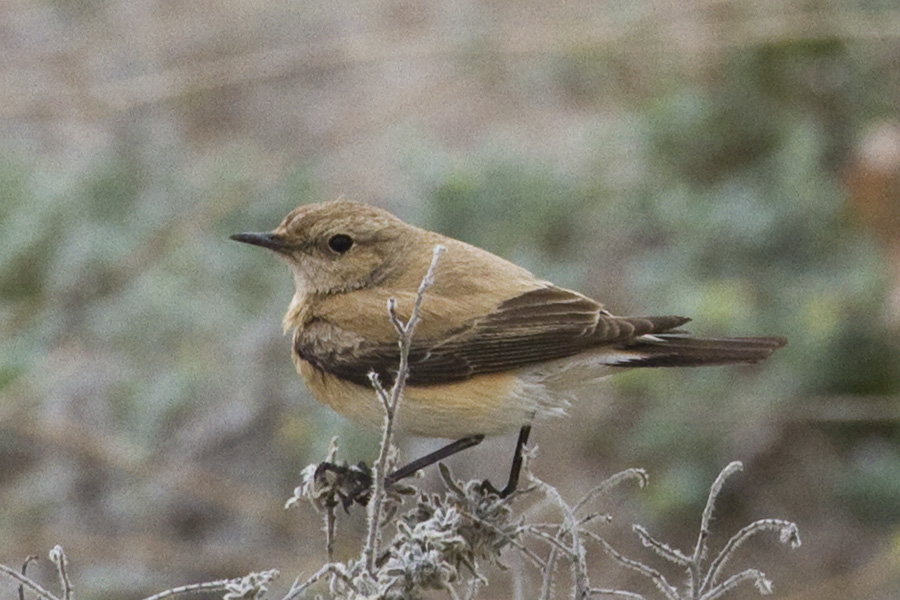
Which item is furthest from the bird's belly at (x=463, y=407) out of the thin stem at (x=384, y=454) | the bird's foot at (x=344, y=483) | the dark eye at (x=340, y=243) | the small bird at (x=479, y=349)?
the thin stem at (x=384, y=454)

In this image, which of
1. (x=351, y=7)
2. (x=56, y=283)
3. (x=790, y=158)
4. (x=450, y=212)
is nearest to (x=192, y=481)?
(x=56, y=283)

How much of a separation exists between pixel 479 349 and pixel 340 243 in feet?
2.57

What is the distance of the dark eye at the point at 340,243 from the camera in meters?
4.54

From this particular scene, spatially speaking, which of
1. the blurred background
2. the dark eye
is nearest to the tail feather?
the dark eye

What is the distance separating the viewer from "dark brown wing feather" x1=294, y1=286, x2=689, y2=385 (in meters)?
3.89

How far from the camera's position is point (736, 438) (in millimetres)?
6621

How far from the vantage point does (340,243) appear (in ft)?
14.9

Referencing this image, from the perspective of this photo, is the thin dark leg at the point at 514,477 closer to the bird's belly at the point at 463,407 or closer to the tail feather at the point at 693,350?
the bird's belly at the point at 463,407

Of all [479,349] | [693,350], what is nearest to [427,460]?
[479,349]

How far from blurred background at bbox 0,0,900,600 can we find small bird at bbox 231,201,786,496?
180cm

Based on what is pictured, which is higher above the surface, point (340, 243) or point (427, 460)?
point (340, 243)

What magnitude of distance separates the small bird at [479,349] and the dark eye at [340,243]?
224 millimetres

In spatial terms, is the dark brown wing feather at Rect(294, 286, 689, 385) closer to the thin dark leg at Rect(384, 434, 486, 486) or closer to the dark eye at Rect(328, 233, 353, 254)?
the thin dark leg at Rect(384, 434, 486, 486)

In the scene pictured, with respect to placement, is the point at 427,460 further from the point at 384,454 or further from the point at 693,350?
the point at 384,454
